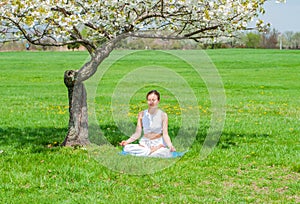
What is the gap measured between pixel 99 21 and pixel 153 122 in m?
2.18

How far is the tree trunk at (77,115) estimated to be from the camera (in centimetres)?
1034

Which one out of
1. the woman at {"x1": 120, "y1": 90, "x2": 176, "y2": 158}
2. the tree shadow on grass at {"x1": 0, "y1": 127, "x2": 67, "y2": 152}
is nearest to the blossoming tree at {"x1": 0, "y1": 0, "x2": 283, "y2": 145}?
the tree shadow on grass at {"x1": 0, "y1": 127, "x2": 67, "y2": 152}

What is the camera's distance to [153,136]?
32.7 ft

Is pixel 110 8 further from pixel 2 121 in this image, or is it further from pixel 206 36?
pixel 2 121

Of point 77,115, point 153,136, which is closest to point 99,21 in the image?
point 77,115

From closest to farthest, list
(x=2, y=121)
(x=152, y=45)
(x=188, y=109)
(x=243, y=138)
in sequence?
(x=243, y=138), (x=152, y=45), (x=2, y=121), (x=188, y=109)

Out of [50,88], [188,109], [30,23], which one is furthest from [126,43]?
[50,88]

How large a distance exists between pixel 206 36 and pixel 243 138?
2.64m

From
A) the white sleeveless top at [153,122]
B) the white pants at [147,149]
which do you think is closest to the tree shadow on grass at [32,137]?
the white pants at [147,149]

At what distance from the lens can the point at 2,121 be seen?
15.4 metres

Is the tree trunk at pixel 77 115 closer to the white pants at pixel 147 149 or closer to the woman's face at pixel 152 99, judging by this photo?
the white pants at pixel 147 149

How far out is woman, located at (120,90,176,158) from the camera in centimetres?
963

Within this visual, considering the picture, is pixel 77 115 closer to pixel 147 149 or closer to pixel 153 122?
pixel 153 122

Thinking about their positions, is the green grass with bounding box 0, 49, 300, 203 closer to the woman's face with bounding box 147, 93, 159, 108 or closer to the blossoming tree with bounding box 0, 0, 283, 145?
the blossoming tree with bounding box 0, 0, 283, 145
